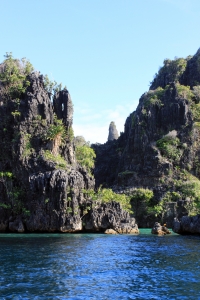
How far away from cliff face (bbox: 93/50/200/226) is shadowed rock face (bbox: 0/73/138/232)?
30.5m

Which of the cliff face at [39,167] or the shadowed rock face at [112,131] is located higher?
the shadowed rock face at [112,131]

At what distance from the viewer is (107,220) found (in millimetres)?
72812

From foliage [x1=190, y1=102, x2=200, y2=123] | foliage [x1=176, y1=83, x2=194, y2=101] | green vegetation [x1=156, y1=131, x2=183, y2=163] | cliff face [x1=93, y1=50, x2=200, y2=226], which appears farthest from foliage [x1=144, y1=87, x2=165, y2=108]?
green vegetation [x1=156, y1=131, x2=183, y2=163]

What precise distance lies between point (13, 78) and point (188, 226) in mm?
52347

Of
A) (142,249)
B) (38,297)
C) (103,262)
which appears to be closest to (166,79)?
(142,249)

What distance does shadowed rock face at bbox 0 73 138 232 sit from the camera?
237ft

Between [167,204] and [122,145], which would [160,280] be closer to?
[167,204]

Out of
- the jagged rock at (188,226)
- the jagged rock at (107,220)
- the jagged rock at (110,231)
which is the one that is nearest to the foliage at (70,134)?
the jagged rock at (107,220)

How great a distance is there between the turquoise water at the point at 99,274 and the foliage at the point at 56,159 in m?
38.0

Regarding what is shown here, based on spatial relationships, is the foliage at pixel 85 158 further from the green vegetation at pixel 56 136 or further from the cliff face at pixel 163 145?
the cliff face at pixel 163 145

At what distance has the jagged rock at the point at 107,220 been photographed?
72312 millimetres

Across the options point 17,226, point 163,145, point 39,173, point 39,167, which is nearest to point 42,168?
point 39,167

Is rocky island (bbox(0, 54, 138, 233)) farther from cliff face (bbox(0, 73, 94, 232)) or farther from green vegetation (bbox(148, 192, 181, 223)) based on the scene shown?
green vegetation (bbox(148, 192, 181, 223))

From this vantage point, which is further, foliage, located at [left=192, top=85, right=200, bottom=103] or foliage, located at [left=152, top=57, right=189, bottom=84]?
foliage, located at [left=152, top=57, right=189, bottom=84]
